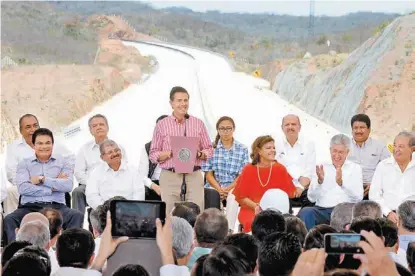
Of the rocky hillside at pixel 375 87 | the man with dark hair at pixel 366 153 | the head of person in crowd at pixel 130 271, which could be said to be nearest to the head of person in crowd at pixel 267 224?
the head of person in crowd at pixel 130 271

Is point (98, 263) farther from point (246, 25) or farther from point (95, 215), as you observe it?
point (246, 25)

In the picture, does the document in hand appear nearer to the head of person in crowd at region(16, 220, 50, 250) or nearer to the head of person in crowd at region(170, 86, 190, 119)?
the head of person in crowd at region(170, 86, 190, 119)

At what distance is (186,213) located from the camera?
227 inches

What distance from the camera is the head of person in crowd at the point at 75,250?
4.23 m

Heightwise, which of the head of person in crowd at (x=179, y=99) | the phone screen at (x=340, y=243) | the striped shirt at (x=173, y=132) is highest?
the head of person in crowd at (x=179, y=99)

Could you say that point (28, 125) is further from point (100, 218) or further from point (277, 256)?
point (277, 256)

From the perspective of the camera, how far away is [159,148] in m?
7.61

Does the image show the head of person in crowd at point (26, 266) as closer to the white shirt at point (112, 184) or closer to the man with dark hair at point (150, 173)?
the white shirt at point (112, 184)

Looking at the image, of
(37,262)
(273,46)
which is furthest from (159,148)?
(273,46)

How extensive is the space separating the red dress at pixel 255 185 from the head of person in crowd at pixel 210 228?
225 cm

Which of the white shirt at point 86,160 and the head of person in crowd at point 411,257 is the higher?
the white shirt at point 86,160

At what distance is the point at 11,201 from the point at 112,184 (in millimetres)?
1088

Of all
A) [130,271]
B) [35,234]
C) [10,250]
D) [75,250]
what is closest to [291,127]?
[35,234]

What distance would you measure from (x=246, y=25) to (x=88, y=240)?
6715 centimetres
